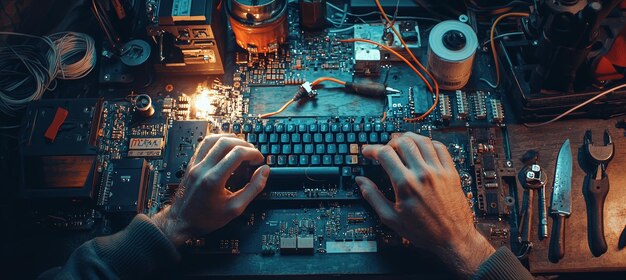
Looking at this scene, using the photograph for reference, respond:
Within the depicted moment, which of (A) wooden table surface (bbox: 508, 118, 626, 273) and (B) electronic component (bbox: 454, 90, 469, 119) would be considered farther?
(B) electronic component (bbox: 454, 90, 469, 119)

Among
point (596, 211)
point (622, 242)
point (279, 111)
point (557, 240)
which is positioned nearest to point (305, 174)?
point (279, 111)

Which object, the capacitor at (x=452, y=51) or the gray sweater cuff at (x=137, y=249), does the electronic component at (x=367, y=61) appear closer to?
the capacitor at (x=452, y=51)

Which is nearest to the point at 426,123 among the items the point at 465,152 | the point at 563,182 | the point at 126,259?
the point at 465,152

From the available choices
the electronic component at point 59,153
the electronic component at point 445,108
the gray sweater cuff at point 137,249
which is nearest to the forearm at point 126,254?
the gray sweater cuff at point 137,249

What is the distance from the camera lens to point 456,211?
2041 mm

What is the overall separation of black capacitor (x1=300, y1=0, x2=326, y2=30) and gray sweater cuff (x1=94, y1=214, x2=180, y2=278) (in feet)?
3.67

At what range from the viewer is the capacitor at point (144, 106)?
2.37 metres

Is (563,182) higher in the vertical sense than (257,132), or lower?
lower

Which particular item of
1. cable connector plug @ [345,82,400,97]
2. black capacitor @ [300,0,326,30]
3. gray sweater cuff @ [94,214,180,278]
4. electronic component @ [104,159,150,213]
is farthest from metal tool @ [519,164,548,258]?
electronic component @ [104,159,150,213]

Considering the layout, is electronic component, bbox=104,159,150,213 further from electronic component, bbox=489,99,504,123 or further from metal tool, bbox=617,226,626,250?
metal tool, bbox=617,226,626,250

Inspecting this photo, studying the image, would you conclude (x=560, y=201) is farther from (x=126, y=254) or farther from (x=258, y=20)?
(x=126, y=254)

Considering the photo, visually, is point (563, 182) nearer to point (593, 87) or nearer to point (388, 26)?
point (593, 87)

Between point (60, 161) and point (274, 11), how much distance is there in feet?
3.51

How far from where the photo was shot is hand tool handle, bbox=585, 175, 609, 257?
2.12 m
